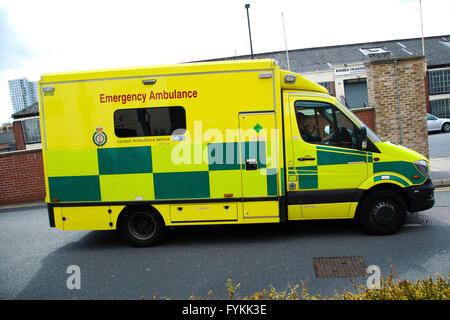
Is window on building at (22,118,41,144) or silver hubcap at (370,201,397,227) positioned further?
window on building at (22,118,41,144)

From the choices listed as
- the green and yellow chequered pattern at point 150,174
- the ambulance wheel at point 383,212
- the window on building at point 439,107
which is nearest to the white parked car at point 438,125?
the window on building at point 439,107

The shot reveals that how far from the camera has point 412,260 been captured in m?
4.65

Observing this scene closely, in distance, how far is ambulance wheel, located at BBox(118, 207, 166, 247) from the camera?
19.0ft

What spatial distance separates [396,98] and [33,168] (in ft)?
38.2

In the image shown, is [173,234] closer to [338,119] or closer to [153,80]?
[153,80]

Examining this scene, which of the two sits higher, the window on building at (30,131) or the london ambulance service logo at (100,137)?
the window on building at (30,131)

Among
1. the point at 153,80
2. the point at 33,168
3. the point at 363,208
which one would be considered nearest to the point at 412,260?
the point at 363,208

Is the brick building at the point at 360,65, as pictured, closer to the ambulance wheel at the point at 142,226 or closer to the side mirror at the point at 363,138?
the side mirror at the point at 363,138

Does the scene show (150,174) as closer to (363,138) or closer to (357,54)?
(363,138)

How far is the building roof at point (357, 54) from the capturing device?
31281mm

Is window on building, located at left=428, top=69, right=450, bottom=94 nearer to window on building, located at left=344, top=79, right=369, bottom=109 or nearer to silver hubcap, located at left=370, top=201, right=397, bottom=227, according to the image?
window on building, located at left=344, top=79, right=369, bottom=109

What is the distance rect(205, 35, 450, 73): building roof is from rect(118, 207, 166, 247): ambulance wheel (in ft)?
91.8

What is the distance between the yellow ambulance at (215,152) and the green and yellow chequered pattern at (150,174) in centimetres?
2

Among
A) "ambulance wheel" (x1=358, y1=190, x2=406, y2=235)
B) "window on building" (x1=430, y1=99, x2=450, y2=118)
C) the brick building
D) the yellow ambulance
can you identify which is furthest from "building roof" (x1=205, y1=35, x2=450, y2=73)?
"ambulance wheel" (x1=358, y1=190, x2=406, y2=235)
